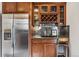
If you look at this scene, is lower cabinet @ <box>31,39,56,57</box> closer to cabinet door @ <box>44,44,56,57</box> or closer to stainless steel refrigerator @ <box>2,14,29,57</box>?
cabinet door @ <box>44,44,56,57</box>

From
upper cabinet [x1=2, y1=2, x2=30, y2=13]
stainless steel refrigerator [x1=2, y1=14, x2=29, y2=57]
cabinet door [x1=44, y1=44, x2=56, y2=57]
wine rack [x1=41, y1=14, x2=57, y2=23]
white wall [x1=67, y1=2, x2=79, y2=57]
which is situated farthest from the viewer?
wine rack [x1=41, y1=14, x2=57, y2=23]

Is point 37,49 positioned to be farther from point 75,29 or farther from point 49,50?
point 75,29

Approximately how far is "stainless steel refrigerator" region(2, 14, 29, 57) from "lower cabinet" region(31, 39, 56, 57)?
407mm

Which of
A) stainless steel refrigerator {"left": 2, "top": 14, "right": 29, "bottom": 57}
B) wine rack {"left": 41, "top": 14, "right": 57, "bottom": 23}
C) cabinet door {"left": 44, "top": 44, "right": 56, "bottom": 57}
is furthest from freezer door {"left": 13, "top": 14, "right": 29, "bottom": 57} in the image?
wine rack {"left": 41, "top": 14, "right": 57, "bottom": 23}

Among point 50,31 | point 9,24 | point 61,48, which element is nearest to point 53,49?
point 61,48

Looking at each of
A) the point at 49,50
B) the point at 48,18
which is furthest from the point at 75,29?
the point at 48,18

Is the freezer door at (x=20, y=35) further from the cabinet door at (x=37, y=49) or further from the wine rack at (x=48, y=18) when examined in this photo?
the wine rack at (x=48, y=18)

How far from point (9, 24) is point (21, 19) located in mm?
353

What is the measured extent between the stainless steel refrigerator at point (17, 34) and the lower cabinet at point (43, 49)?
41 cm

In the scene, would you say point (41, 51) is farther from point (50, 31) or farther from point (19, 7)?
point (19, 7)

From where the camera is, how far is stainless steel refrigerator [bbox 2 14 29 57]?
4609 millimetres

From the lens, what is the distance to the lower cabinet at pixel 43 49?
500cm

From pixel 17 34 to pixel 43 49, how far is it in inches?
37.1

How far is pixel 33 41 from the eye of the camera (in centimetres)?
503
